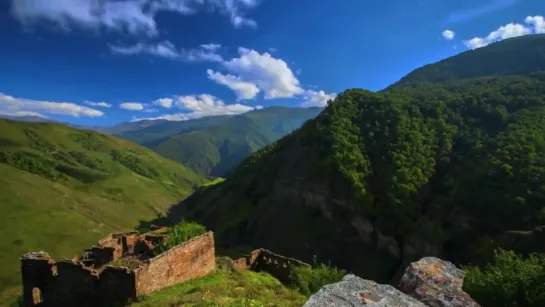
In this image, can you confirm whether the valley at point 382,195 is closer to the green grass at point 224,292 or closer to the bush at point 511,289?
the green grass at point 224,292

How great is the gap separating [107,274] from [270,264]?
1593cm

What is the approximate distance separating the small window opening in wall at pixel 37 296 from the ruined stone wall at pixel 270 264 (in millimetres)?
14115

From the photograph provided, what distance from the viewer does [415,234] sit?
63500 mm

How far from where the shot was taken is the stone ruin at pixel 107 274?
23.1 m

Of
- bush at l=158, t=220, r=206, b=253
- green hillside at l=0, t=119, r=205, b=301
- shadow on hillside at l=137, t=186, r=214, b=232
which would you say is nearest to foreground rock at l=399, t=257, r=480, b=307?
bush at l=158, t=220, r=206, b=253

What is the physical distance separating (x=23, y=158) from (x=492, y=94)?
190m

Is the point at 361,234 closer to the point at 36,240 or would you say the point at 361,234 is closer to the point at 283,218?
the point at 283,218

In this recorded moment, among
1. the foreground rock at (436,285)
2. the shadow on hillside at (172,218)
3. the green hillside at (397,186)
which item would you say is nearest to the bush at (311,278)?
the foreground rock at (436,285)

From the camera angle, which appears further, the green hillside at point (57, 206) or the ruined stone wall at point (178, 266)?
the green hillside at point (57, 206)

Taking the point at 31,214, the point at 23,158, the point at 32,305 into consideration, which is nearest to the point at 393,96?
the point at 32,305

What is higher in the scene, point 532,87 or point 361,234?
point 532,87

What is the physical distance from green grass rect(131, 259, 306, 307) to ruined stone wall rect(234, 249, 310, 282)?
2.99m

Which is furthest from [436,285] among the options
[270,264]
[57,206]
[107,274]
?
[57,206]

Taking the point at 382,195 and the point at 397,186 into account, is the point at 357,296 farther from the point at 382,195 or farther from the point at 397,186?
the point at 397,186
